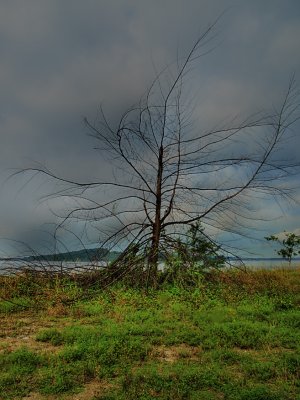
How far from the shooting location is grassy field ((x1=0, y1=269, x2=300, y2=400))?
4.77 m

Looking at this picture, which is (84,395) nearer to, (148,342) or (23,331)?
(148,342)

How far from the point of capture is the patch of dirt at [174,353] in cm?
582

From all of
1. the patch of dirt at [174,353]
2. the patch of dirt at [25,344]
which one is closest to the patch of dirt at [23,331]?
the patch of dirt at [25,344]

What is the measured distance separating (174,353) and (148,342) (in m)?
0.54

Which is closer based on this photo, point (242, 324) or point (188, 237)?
point (242, 324)

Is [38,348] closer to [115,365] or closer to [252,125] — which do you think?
[115,365]

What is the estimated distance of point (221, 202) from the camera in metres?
11.5

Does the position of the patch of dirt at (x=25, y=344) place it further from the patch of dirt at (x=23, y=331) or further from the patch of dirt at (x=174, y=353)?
the patch of dirt at (x=174, y=353)

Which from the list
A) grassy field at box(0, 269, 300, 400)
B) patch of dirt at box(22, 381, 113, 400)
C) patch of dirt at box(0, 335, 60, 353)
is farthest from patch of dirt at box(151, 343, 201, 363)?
patch of dirt at box(0, 335, 60, 353)

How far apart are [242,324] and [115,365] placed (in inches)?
110

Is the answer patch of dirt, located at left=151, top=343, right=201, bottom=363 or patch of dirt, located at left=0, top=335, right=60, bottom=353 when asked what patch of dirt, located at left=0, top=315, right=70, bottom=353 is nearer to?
patch of dirt, located at left=0, top=335, right=60, bottom=353

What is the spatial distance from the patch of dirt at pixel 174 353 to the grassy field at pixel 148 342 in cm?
1

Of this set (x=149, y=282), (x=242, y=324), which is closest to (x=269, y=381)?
(x=242, y=324)

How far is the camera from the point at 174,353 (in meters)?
6.04
